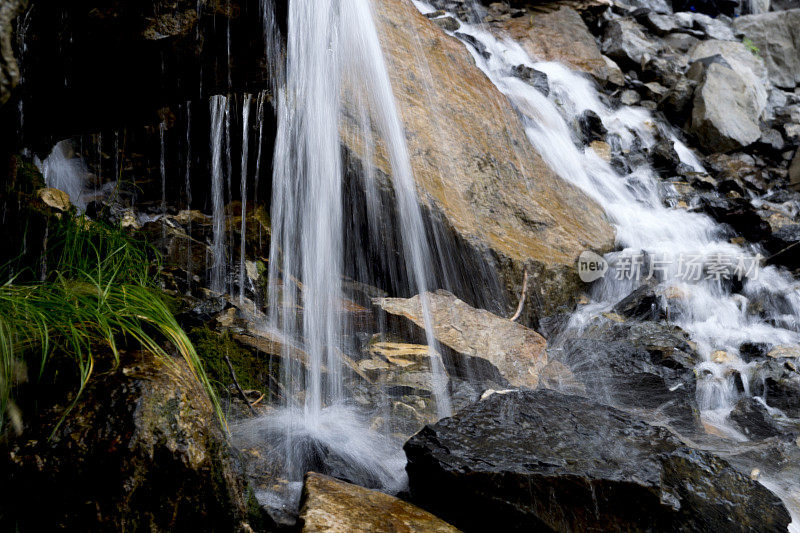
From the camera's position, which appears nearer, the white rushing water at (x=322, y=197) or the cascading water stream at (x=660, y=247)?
the white rushing water at (x=322, y=197)

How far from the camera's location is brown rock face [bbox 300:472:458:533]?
2078mm

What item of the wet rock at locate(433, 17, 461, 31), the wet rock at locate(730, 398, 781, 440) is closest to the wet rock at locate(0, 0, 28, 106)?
the wet rock at locate(730, 398, 781, 440)

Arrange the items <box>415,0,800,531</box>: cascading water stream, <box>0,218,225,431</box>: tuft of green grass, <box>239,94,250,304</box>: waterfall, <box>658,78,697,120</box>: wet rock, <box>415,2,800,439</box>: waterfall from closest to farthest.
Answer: <box>0,218,225,431</box>: tuft of green grass < <box>239,94,250,304</box>: waterfall < <box>415,0,800,531</box>: cascading water stream < <box>415,2,800,439</box>: waterfall < <box>658,78,697,120</box>: wet rock

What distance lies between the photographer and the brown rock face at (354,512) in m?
2.08

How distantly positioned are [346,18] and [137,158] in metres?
2.37

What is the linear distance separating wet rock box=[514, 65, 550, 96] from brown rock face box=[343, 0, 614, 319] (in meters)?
2.73

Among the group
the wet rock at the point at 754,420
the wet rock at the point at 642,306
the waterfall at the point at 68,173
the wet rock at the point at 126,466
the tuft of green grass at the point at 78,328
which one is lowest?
the wet rock at the point at 754,420

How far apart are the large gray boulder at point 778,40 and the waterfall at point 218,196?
1309cm

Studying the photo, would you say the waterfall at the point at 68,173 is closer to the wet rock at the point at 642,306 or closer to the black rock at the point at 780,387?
the wet rock at the point at 642,306

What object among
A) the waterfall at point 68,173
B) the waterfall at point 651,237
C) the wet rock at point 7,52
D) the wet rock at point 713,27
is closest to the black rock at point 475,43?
the waterfall at point 651,237

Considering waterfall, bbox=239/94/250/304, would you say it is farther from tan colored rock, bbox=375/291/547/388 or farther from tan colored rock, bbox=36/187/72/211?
tan colored rock, bbox=36/187/72/211

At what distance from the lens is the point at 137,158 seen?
5027 millimetres

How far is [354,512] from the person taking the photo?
219 centimetres

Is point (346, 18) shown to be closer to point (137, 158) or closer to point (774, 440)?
point (137, 158)
